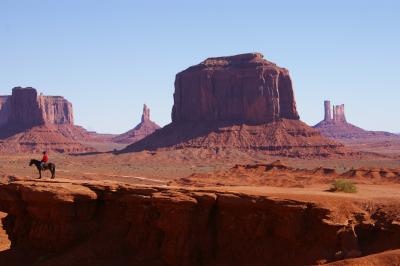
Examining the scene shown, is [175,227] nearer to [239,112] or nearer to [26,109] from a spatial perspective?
[239,112]

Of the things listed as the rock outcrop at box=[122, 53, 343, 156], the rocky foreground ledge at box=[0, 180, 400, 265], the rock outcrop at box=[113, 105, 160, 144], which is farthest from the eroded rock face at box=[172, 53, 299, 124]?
the rocky foreground ledge at box=[0, 180, 400, 265]

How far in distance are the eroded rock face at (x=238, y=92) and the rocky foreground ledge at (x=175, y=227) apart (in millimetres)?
89219

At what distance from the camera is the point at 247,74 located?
10931 cm

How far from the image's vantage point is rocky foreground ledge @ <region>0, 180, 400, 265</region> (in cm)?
1495

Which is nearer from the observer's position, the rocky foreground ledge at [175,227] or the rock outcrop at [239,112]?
the rocky foreground ledge at [175,227]

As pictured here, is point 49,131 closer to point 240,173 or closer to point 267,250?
point 240,173

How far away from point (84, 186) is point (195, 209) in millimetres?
4184

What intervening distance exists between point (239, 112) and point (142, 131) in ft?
271

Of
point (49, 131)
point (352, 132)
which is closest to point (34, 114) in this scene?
point (49, 131)

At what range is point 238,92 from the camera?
360 ft

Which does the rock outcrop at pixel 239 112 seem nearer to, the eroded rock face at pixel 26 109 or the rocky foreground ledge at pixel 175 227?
the eroded rock face at pixel 26 109

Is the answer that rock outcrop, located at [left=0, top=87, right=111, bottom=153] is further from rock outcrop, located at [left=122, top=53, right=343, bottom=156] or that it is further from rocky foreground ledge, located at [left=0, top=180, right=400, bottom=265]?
rocky foreground ledge, located at [left=0, top=180, right=400, bottom=265]

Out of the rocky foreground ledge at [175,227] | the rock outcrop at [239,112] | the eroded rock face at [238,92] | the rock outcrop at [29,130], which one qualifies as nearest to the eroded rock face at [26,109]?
the rock outcrop at [29,130]

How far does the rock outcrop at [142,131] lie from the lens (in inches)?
7072
